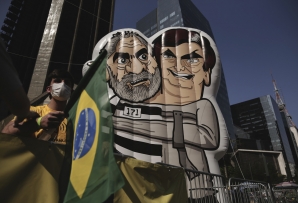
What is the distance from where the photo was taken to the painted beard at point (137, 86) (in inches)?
279

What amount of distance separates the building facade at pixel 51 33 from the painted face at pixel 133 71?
57.5 feet

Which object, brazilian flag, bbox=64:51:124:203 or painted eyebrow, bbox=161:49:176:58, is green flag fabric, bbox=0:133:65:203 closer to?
brazilian flag, bbox=64:51:124:203

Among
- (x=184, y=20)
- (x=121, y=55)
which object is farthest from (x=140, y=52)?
(x=184, y=20)

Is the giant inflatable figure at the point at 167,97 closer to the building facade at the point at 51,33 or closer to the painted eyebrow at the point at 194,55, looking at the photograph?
the painted eyebrow at the point at 194,55

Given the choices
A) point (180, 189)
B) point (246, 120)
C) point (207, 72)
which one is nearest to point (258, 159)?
point (207, 72)

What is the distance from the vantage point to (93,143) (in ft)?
4.94

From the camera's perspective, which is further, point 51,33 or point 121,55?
point 51,33

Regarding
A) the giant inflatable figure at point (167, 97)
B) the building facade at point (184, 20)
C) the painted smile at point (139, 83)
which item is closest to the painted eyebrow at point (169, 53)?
the giant inflatable figure at point (167, 97)

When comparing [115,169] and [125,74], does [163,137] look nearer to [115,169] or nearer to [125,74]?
[125,74]

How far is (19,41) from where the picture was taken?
114 feet

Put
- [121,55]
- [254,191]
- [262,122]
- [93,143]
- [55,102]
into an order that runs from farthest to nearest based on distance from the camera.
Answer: [262,122], [121,55], [254,191], [55,102], [93,143]

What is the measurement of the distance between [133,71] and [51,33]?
1016 inches

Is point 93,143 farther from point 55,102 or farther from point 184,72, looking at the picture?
point 184,72

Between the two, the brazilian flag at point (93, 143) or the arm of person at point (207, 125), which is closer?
the brazilian flag at point (93, 143)
